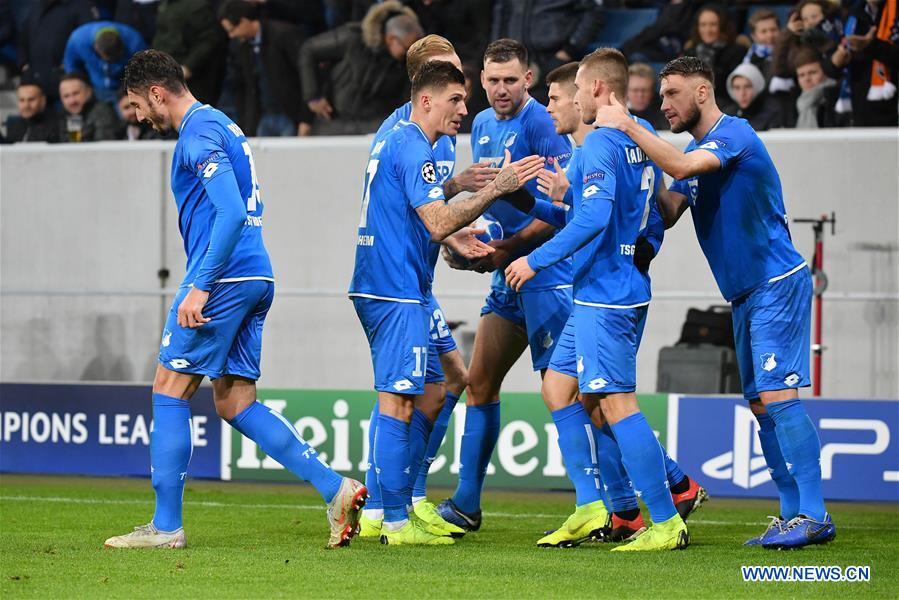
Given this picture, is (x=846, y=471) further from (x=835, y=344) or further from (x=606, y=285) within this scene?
(x=606, y=285)

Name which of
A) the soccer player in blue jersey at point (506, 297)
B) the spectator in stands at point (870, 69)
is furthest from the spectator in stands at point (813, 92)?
the soccer player in blue jersey at point (506, 297)

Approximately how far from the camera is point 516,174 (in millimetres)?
6289

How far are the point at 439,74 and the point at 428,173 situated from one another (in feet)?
1.58

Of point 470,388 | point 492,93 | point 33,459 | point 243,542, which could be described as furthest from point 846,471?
point 33,459

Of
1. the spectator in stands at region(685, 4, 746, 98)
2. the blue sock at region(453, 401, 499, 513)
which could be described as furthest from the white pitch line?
the spectator in stands at region(685, 4, 746, 98)

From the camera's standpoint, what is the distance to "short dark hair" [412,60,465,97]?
648 centimetres

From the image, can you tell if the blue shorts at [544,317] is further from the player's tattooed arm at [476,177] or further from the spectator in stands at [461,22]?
the spectator in stands at [461,22]

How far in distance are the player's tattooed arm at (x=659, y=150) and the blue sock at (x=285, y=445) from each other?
2004mm

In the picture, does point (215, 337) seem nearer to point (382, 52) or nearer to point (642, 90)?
point (642, 90)

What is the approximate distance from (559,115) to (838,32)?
5596 mm

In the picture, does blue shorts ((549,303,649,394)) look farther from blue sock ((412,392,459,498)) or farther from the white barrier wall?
the white barrier wall

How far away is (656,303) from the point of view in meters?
11.5

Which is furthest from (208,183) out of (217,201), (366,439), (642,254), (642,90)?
(642,90)

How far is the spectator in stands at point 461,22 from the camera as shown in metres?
12.7
